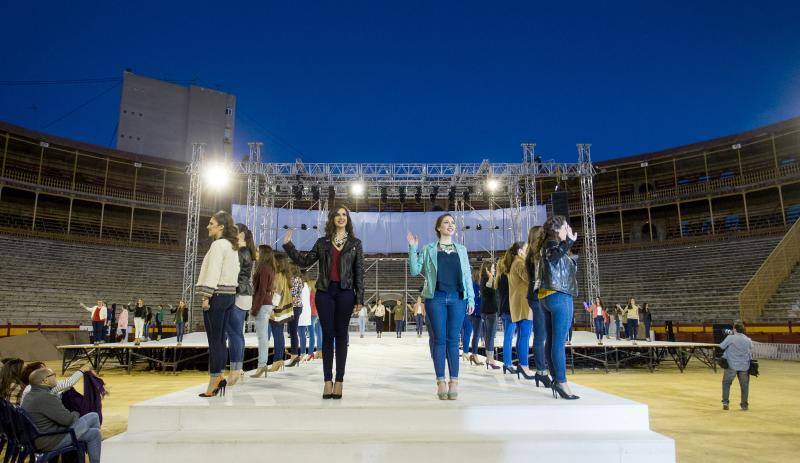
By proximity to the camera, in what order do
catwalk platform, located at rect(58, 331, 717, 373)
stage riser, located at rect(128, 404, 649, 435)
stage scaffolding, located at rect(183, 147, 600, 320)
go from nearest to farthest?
stage riser, located at rect(128, 404, 649, 435) < catwalk platform, located at rect(58, 331, 717, 373) < stage scaffolding, located at rect(183, 147, 600, 320)

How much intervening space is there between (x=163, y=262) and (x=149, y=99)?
16.4m

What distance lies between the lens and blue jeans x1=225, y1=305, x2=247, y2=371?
195 inches

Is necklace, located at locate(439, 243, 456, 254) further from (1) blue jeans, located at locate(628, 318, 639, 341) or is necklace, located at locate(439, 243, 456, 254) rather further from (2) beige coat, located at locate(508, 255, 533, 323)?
(1) blue jeans, located at locate(628, 318, 639, 341)

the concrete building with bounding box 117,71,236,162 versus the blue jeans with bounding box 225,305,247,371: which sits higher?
the concrete building with bounding box 117,71,236,162

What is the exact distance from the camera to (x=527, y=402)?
157 inches

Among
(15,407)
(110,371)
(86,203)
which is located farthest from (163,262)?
(15,407)

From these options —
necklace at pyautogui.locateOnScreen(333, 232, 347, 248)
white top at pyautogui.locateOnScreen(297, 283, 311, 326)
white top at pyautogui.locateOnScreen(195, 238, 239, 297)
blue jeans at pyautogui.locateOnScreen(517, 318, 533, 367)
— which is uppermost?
necklace at pyautogui.locateOnScreen(333, 232, 347, 248)

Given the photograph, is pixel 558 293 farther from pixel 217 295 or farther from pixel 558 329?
pixel 217 295

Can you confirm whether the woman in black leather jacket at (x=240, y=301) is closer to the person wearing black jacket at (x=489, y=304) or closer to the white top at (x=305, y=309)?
the white top at (x=305, y=309)

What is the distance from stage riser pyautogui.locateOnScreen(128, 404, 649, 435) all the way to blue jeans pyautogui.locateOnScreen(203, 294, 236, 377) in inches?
25.8

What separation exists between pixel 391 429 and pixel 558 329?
1629 mm

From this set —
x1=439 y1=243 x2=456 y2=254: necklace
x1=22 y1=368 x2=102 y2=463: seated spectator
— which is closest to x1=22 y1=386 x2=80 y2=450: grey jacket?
x1=22 y1=368 x2=102 y2=463: seated spectator

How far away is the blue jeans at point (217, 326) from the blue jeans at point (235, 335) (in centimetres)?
46

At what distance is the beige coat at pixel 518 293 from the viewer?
239 inches
